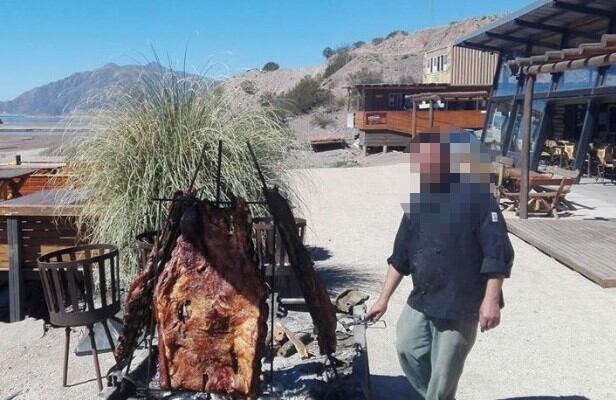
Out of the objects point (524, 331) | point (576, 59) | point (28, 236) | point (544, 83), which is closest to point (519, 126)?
point (544, 83)

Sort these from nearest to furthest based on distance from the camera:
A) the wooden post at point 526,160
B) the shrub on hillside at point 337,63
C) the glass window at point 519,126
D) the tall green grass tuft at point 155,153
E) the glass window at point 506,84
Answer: the tall green grass tuft at point 155,153
the wooden post at point 526,160
the glass window at point 519,126
the glass window at point 506,84
the shrub on hillside at point 337,63

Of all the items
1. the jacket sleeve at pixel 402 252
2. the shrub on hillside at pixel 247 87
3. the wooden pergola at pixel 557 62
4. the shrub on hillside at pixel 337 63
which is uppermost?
the shrub on hillside at pixel 337 63

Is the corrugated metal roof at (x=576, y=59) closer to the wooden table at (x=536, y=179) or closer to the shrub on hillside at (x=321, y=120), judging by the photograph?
the wooden table at (x=536, y=179)

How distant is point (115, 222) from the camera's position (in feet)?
19.8

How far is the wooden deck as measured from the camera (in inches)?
299

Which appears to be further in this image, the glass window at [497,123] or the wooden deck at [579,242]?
the glass window at [497,123]

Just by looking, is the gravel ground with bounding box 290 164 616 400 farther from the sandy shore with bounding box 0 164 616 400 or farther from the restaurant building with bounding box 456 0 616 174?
the restaurant building with bounding box 456 0 616 174

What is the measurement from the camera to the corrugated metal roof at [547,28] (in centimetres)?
1617

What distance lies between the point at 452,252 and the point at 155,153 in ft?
11.6

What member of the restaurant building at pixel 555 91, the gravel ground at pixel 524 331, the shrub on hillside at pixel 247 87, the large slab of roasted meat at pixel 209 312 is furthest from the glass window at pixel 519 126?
the large slab of roasted meat at pixel 209 312

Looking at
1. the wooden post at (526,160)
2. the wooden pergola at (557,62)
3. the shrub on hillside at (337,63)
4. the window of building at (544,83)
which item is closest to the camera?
the wooden pergola at (557,62)

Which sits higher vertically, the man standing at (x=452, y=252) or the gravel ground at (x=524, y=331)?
the man standing at (x=452, y=252)

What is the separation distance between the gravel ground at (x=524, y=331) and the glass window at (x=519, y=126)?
9.98 m

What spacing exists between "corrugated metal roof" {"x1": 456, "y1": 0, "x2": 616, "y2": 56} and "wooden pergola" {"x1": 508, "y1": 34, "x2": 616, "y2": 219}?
473cm
